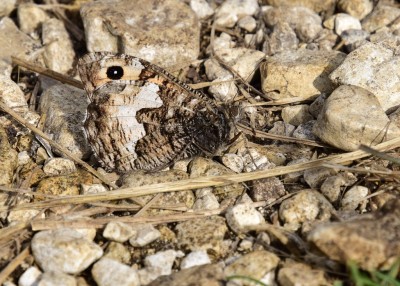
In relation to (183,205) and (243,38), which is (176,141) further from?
(243,38)

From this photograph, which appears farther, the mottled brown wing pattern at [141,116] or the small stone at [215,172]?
the mottled brown wing pattern at [141,116]

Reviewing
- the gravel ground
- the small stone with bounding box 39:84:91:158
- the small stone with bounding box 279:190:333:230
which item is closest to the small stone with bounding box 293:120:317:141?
the gravel ground

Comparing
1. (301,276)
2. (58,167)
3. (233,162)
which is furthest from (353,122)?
(58,167)

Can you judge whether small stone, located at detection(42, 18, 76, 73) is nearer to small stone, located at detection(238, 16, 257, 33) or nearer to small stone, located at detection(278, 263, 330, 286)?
small stone, located at detection(238, 16, 257, 33)

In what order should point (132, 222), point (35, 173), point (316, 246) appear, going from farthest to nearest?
point (35, 173)
point (132, 222)
point (316, 246)

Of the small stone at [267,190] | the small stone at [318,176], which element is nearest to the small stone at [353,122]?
the small stone at [318,176]

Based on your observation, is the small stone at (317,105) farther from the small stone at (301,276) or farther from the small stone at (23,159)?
the small stone at (23,159)

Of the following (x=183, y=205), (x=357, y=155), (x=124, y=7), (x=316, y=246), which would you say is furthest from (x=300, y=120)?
(x=124, y=7)
